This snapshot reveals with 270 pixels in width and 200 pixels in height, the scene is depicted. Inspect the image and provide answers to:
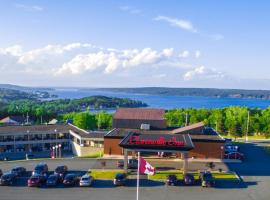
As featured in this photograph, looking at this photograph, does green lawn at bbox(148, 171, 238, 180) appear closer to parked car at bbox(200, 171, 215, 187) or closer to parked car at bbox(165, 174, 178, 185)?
parked car at bbox(200, 171, 215, 187)

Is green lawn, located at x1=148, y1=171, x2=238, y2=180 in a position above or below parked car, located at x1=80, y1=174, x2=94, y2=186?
below

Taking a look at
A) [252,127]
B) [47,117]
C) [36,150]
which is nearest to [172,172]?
[36,150]

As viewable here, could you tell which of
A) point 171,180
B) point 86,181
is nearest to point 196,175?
point 171,180

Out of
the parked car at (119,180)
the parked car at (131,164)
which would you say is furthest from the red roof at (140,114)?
the parked car at (119,180)

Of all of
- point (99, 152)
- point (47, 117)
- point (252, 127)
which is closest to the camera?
point (99, 152)

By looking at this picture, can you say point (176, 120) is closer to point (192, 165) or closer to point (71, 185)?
point (192, 165)

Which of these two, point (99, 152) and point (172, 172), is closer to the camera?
point (172, 172)

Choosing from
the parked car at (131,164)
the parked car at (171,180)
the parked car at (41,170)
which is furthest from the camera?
the parked car at (131,164)

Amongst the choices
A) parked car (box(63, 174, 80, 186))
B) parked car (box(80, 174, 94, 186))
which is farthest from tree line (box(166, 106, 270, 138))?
parked car (box(63, 174, 80, 186))

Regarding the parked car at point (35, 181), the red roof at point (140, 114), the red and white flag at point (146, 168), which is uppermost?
the red roof at point (140, 114)

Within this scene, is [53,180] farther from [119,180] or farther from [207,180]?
[207,180]

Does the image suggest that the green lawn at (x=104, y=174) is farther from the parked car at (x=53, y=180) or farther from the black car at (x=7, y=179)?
the black car at (x=7, y=179)
